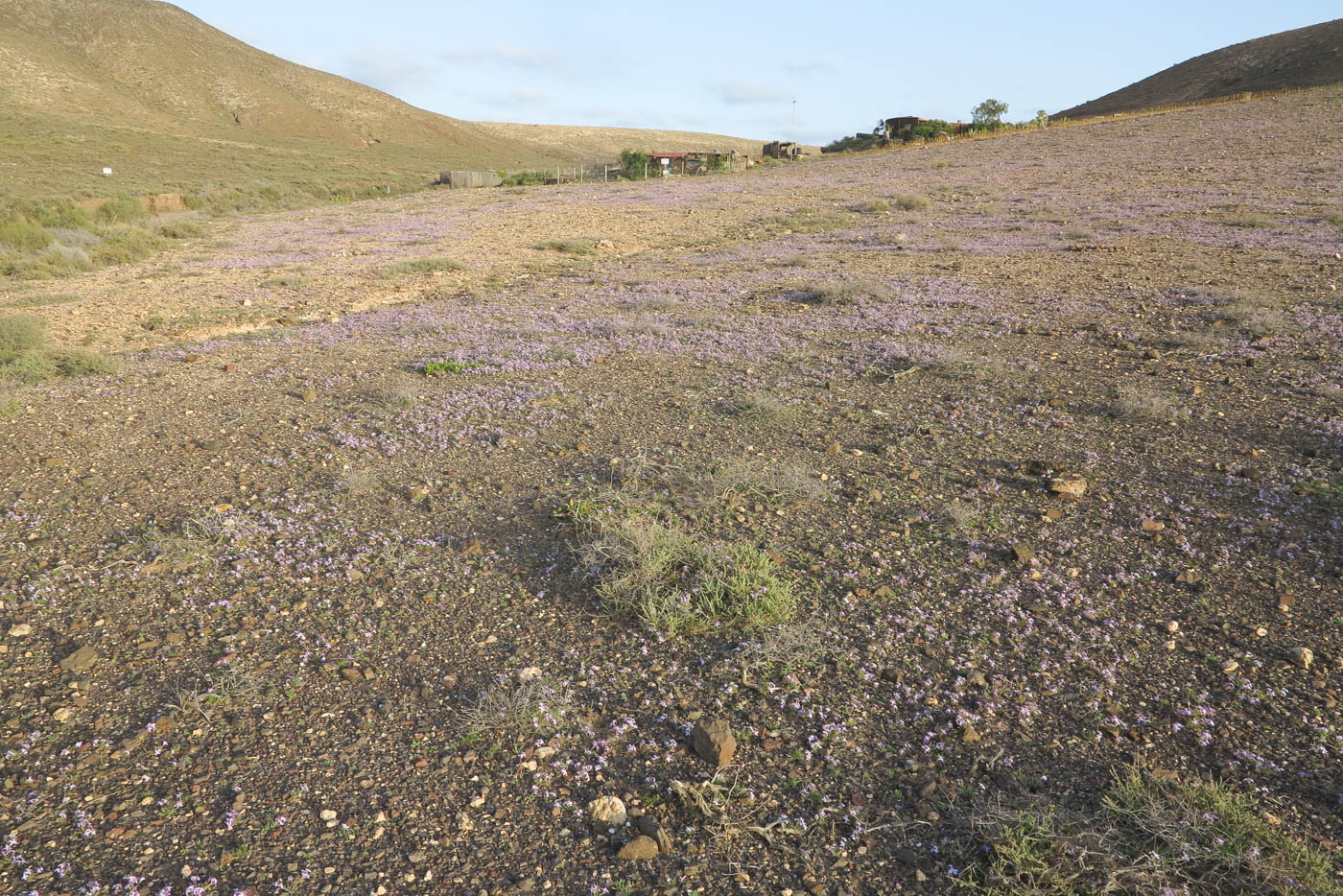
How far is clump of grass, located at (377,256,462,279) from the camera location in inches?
636

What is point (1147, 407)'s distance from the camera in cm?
685

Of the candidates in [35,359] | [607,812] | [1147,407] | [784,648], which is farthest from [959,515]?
[35,359]

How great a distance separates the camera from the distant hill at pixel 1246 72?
173ft

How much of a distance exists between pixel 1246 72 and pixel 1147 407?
7258 cm

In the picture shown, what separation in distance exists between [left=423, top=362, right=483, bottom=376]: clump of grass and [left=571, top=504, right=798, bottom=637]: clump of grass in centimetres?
469

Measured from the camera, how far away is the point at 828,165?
4328 cm

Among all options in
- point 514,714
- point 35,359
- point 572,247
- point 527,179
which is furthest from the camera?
point 527,179

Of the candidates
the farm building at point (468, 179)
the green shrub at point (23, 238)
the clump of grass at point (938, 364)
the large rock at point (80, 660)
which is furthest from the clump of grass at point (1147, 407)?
the farm building at point (468, 179)

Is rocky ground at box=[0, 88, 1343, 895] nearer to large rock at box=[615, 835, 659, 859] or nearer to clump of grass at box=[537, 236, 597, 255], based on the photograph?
large rock at box=[615, 835, 659, 859]

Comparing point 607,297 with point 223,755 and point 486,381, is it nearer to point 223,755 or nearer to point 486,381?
point 486,381

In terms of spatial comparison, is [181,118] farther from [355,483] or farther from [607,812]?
[607,812]

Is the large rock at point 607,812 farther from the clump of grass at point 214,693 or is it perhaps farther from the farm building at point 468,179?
the farm building at point 468,179

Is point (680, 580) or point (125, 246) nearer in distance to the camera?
point (680, 580)

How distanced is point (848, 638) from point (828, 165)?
44011 millimetres
